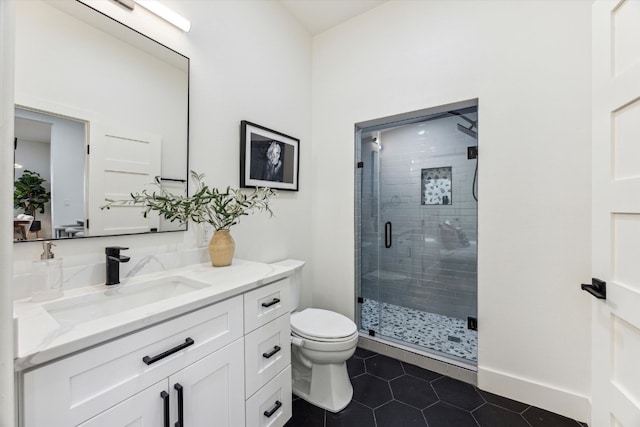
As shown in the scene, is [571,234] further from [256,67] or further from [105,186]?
[105,186]

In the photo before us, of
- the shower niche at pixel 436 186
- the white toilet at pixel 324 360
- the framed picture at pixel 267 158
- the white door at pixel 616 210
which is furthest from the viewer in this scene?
the shower niche at pixel 436 186

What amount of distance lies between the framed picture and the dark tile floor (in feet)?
4.94

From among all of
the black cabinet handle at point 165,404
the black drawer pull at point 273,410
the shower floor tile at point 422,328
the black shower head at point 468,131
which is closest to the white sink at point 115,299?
the black cabinet handle at point 165,404

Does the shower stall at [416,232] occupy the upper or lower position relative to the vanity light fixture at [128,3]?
lower

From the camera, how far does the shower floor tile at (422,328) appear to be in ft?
7.31

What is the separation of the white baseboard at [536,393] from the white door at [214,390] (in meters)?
1.61

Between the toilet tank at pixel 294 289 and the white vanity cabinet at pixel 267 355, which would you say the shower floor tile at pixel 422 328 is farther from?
the white vanity cabinet at pixel 267 355

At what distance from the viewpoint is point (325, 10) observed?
89.0 inches

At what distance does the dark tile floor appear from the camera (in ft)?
4.95

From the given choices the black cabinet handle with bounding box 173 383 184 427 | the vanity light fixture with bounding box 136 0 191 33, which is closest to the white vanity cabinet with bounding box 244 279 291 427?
the black cabinet handle with bounding box 173 383 184 427

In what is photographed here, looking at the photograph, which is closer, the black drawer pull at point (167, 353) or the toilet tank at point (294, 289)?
the black drawer pull at point (167, 353)

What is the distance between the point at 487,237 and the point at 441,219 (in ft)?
2.90

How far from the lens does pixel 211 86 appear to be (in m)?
1.64

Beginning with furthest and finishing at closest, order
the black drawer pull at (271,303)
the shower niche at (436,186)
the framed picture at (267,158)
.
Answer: the shower niche at (436,186), the framed picture at (267,158), the black drawer pull at (271,303)
